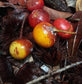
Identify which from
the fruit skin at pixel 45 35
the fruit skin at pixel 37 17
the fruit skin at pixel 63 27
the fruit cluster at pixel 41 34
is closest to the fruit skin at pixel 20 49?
the fruit cluster at pixel 41 34

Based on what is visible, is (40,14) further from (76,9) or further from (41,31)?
(76,9)

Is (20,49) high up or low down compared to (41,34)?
down

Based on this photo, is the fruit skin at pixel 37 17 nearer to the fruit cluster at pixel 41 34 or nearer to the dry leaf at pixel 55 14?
the fruit cluster at pixel 41 34

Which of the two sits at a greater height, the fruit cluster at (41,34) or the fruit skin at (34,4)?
the fruit skin at (34,4)

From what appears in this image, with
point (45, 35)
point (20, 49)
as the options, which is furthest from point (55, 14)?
point (20, 49)

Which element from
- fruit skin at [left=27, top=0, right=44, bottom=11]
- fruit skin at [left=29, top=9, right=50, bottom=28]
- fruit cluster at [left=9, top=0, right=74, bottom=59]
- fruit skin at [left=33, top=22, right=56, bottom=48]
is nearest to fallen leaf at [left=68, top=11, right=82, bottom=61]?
→ fruit cluster at [left=9, top=0, right=74, bottom=59]

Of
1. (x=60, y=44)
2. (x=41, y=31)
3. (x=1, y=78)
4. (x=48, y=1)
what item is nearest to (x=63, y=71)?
(x=60, y=44)

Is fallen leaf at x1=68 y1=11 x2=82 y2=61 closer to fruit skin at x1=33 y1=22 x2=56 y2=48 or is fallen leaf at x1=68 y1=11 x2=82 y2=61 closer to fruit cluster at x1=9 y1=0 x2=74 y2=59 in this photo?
fruit cluster at x1=9 y1=0 x2=74 y2=59

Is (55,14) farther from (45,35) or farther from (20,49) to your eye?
(20,49)

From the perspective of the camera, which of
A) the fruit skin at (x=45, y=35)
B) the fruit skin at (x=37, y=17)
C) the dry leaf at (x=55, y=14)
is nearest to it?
the fruit skin at (x=45, y=35)
